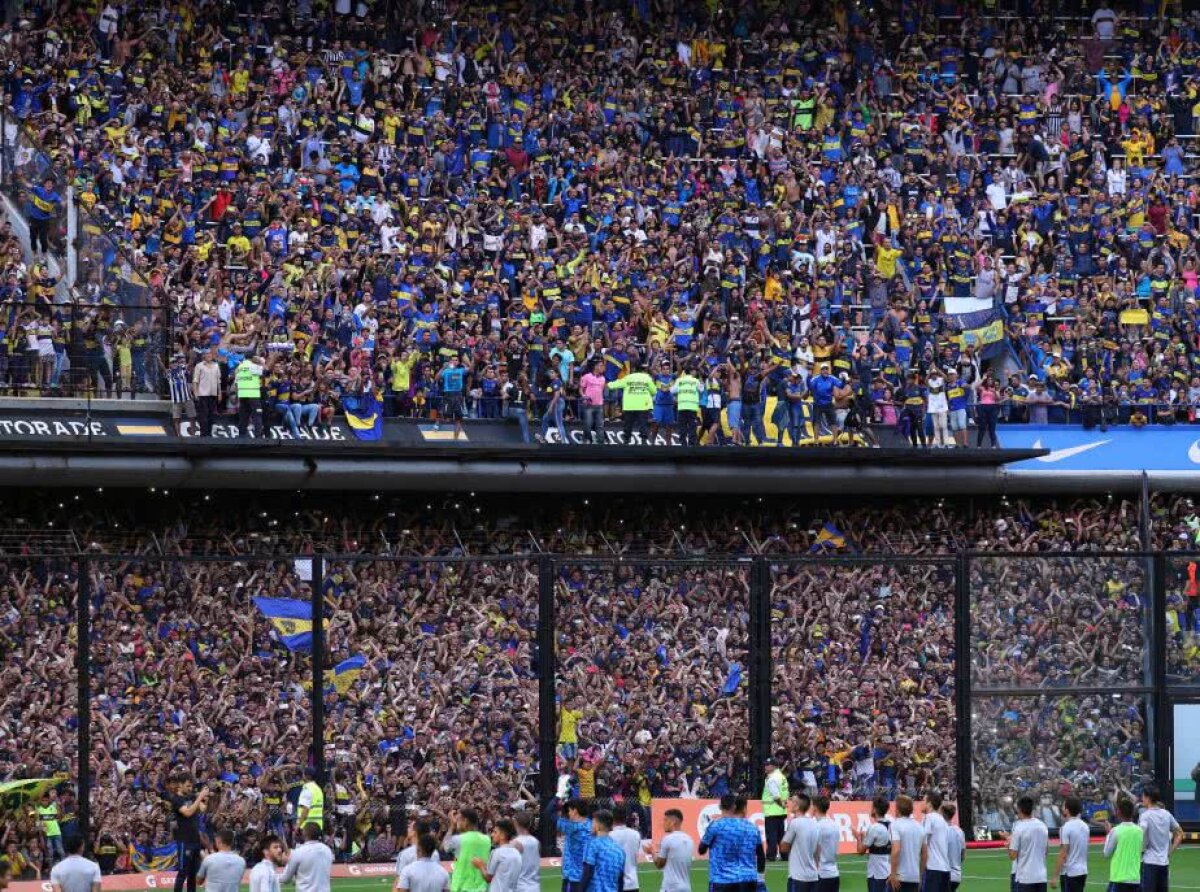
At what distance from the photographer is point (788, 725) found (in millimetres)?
30016

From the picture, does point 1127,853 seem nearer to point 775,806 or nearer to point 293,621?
point 775,806

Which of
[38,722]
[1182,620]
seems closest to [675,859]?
[38,722]

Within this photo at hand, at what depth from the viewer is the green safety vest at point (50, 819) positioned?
2653cm

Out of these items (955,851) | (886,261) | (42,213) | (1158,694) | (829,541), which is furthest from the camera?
(886,261)

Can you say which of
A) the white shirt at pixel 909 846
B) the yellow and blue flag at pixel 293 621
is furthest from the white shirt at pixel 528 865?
the yellow and blue flag at pixel 293 621

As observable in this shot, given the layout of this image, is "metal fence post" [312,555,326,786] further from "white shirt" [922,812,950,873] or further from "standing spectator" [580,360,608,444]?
"standing spectator" [580,360,608,444]

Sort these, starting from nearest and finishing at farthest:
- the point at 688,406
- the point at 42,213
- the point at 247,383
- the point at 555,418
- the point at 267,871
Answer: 1. the point at 267,871
2. the point at 247,383
3. the point at 42,213
4. the point at 555,418
5. the point at 688,406

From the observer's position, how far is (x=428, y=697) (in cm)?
2864

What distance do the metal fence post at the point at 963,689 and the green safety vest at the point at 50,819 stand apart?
11027 millimetres

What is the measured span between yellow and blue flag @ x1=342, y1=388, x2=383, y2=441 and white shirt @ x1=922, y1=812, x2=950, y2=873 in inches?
675

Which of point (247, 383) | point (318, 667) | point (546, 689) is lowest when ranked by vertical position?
point (546, 689)

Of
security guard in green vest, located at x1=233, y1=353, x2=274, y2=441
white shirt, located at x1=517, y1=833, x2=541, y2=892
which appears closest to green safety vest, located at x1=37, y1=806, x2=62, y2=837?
white shirt, located at x1=517, y1=833, x2=541, y2=892

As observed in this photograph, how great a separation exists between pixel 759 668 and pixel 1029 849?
714cm

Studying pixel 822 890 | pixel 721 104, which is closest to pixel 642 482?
pixel 721 104
